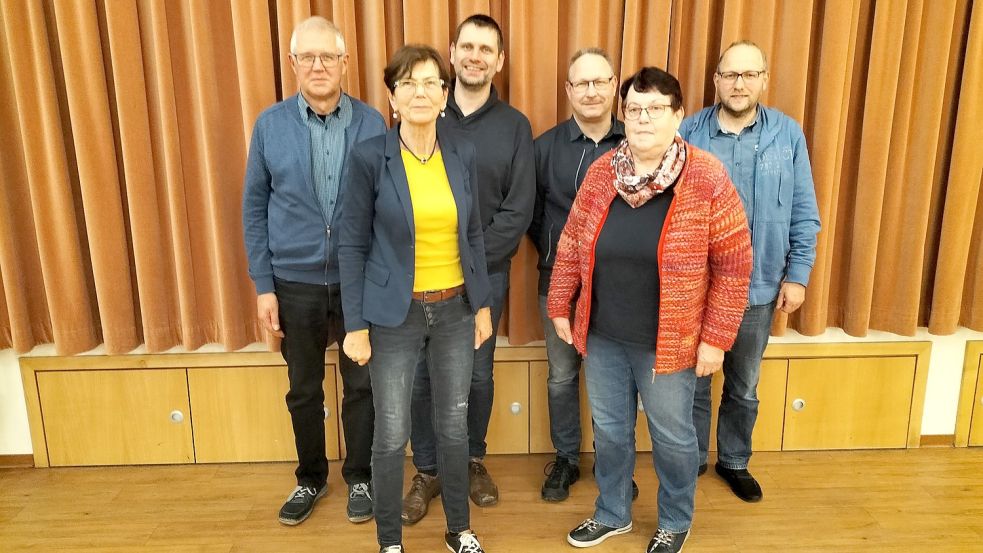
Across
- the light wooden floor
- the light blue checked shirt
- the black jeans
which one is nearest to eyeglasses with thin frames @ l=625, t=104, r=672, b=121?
the light blue checked shirt

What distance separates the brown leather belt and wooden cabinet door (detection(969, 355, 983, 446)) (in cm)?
223

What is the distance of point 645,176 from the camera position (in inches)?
66.8

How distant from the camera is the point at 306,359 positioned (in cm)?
218

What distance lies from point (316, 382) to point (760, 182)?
5.19 feet

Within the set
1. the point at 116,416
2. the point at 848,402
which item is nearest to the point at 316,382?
the point at 116,416

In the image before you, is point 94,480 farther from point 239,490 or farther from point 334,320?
point 334,320

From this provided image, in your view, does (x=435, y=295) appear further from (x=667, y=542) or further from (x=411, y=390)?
(x=667, y=542)

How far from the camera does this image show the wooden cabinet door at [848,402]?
8.58 feet

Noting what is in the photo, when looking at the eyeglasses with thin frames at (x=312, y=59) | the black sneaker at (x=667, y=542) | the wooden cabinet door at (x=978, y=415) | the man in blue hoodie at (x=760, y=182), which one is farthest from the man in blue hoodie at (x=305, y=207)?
the wooden cabinet door at (x=978, y=415)

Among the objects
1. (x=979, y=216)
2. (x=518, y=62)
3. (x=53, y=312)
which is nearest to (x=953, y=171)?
(x=979, y=216)

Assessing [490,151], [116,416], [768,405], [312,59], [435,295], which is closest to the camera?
[435,295]

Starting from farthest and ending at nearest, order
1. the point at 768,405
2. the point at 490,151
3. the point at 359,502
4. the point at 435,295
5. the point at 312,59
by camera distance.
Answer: the point at 768,405 < the point at 359,502 < the point at 490,151 < the point at 312,59 < the point at 435,295

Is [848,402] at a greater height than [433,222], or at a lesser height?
lesser

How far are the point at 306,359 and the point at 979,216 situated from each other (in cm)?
252
